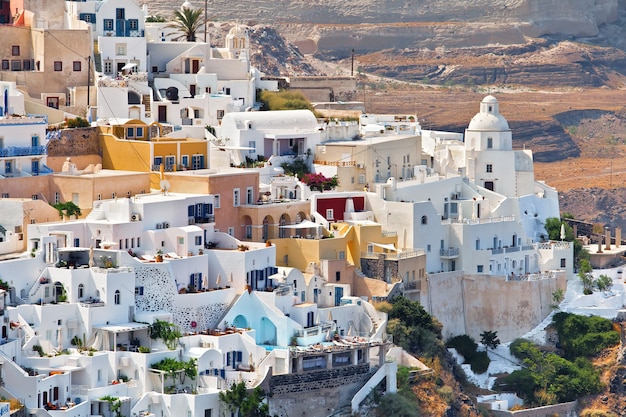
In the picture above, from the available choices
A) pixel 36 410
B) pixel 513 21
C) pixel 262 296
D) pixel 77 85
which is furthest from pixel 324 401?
pixel 513 21

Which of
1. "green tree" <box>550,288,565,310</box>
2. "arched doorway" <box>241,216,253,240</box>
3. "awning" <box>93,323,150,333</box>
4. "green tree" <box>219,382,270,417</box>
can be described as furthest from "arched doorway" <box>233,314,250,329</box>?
"green tree" <box>550,288,565,310</box>

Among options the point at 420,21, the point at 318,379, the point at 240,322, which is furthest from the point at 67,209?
the point at 420,21

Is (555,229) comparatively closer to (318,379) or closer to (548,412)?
(548,412)

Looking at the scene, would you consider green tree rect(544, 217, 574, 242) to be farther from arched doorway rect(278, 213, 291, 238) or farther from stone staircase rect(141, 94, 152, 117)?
stone staircase rect(141, 94, 152, 117)

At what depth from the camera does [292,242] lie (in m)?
66.2

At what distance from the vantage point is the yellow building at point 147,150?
218 ft

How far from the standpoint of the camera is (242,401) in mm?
57250

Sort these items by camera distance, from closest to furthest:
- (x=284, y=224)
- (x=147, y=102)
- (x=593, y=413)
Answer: (x=284, y=224), (x=593, y=413), (x=147, y=102)

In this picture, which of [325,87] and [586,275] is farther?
[325,87]

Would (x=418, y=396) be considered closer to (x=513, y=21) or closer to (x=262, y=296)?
(x=262, y=296)

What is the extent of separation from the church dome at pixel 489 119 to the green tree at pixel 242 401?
21.9 m

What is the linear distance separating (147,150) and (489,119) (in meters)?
15.3

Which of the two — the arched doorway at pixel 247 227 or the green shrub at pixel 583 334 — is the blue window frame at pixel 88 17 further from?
the green shrub at pixel 583 334

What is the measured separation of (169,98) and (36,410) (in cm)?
2295
